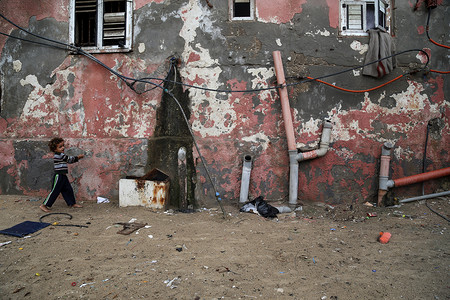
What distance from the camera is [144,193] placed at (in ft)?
15.2

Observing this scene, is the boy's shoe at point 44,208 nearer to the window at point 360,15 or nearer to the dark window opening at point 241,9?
the dark window opening at point 241,9

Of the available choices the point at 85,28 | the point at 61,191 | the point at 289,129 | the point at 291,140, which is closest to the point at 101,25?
the point at 85,28

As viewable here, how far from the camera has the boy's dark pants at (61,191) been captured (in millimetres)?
4465

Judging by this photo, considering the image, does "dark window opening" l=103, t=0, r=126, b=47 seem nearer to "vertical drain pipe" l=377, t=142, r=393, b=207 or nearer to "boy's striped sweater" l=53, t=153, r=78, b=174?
"boy's striped sweater" l=53, t=153, r=78, b=174

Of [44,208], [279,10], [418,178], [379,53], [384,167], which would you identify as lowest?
[44,208]

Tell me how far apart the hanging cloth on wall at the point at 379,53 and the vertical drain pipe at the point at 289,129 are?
1437mm

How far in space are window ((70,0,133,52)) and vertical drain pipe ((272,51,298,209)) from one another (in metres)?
2.65

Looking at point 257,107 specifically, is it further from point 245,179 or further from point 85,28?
point 85,28

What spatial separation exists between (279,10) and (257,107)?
1.71 m

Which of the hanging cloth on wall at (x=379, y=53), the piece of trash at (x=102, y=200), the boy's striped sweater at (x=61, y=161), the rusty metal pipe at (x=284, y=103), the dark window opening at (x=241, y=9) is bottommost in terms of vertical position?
the piece of trash at (x=102, y=200)

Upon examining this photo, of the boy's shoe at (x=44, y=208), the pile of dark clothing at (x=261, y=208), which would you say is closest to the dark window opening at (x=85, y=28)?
the boy's shoe at (x=44, y=208)

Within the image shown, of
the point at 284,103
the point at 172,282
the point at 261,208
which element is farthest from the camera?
the point at 284,103

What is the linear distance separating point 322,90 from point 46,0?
5288 mm

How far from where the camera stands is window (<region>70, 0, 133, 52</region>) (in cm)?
509
